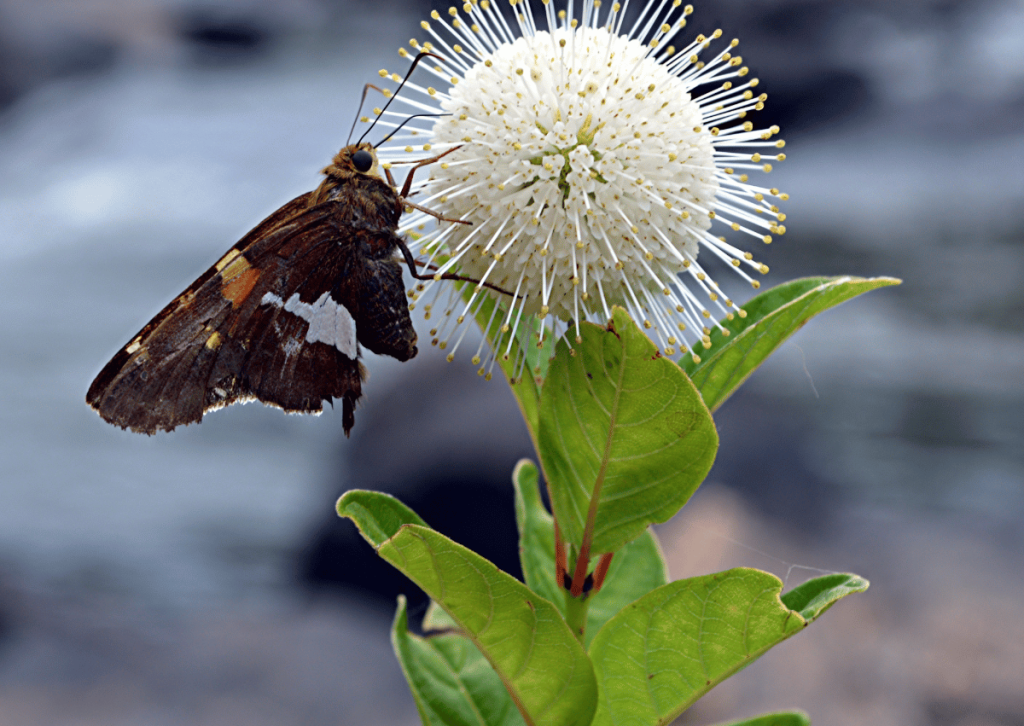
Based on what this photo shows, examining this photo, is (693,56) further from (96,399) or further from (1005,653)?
(1005,653)

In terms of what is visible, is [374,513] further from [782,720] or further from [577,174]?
[782,720]

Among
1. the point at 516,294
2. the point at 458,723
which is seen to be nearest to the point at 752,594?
the point at 516,294

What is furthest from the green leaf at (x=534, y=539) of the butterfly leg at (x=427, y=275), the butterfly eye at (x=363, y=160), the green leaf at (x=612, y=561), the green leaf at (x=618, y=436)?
the butterfly eye at (x=363, y=160)

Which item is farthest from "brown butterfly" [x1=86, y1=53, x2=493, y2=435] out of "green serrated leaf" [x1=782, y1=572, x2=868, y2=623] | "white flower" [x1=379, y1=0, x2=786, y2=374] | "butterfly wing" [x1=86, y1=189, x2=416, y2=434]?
"green serrated leaf" [x1=782, y1=572, x2=868, y2=623]

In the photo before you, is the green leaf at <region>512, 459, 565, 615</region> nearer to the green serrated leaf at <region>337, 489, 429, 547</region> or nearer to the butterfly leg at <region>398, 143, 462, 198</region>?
the green serrated leaf at <region>337, 489, 429, 547</region>

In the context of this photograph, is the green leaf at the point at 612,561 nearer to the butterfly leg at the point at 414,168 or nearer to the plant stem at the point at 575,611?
the plant stem at the point at 575,611

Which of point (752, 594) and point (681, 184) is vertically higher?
point (681, 184)

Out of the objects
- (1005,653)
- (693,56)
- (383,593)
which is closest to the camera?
(693,56)
